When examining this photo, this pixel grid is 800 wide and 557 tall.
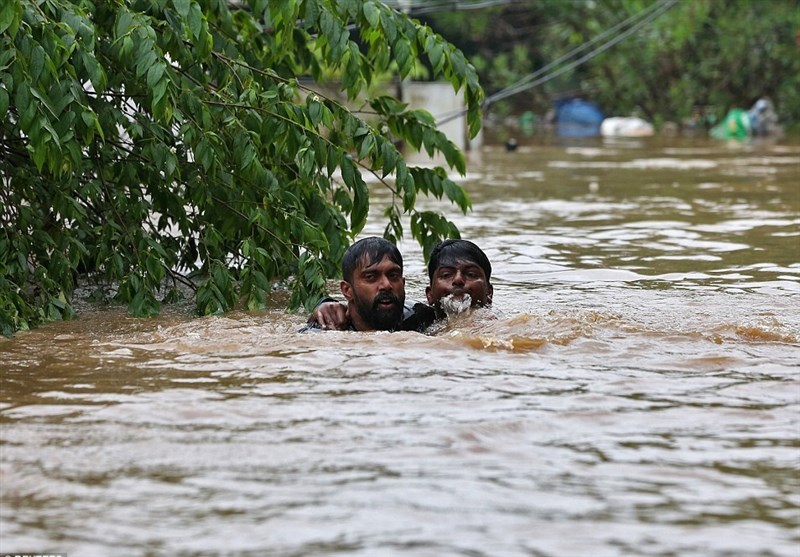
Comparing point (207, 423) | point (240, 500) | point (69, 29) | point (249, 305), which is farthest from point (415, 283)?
point (240, 500)

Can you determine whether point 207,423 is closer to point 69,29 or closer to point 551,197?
point 69,29

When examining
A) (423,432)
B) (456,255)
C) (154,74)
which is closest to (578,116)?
(456,255)

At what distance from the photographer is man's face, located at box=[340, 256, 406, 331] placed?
7.22 m

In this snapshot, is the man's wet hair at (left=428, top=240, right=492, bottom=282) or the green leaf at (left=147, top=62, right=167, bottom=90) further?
the man's wet hair at (left=428, top=240, right=492, bottom=282)

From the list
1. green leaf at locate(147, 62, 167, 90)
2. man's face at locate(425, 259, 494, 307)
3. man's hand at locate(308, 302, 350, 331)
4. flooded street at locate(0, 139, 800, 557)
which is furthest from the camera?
man's face at locate(425, 259, 494, 307)

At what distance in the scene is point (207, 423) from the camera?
492cm

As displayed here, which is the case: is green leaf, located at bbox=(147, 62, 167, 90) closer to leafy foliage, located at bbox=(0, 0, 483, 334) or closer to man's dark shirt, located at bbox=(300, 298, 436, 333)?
leafy foliage, located at bbox=(0, 0, 483, 334)

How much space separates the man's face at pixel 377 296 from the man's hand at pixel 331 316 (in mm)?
65

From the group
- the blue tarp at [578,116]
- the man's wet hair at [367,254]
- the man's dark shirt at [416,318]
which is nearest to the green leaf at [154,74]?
the man's wet hair at [367,254]

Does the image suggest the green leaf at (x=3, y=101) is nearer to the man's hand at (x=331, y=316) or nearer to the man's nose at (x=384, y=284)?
the man's hand at (x=331, y=316)

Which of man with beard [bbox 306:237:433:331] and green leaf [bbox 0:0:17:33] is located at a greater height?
green leaf [bbox 0:0:17:33]

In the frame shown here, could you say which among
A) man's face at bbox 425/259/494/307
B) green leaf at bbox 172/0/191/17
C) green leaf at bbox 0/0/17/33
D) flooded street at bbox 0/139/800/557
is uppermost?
green leaf at bbox 172/0/191/17

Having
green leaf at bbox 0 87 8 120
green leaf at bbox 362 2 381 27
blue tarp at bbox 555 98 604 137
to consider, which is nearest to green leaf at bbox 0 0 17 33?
green leaf at bbox 0 87 8 120

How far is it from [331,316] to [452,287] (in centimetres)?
73
